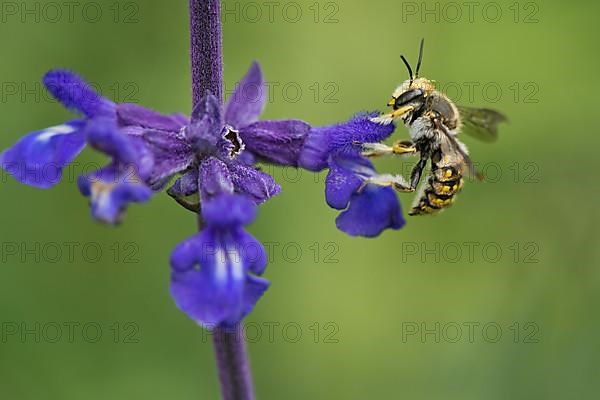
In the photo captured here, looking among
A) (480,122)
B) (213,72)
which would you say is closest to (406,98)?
(480,122)

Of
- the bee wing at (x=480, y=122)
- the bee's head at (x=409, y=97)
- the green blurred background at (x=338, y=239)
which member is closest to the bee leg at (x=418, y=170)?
the bee's head at (x=409, y=97)

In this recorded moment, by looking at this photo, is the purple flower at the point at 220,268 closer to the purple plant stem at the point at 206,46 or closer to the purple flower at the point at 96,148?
the purple flower at the point at 96,148

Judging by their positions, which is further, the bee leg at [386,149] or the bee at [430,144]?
the bee at [430,144]

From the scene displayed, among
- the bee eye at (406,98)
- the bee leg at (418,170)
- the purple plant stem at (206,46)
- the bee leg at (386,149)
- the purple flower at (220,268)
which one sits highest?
the purple plant stem at (206,46)

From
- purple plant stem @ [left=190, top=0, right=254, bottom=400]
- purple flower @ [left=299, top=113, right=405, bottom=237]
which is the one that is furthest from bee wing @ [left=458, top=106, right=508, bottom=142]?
purple plant stem @ [left=190, top=0, right=254, bottom=400]

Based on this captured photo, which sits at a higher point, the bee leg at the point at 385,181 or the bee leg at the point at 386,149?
the bee leg at the point at 386,149

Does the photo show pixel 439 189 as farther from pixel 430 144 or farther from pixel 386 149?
pixel 386 149

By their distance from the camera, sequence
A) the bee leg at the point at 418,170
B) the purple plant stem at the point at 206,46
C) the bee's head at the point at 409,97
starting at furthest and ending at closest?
1. the bee leg at the point at 418,170
2. the bee's head at the point at 409,97
3. the purple plant stem at the point at 206,46
